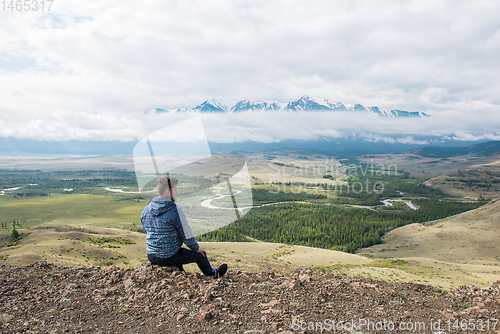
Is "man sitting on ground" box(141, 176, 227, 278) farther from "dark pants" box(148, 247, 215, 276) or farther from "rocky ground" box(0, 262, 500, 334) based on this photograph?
"rocky ground" box(0, 262, 500, 334)

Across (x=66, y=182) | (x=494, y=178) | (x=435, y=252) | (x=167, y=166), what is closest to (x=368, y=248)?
(x=435, y=252)

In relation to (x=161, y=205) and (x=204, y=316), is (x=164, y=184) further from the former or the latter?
(x=204, y=316)

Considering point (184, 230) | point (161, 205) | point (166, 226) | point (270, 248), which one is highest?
point (161, 205)

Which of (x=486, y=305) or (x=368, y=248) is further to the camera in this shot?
(x=368, y=248)

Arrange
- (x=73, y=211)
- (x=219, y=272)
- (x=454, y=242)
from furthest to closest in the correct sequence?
(x=73, y=211) < (x=454, y=242) < (x=219, y=272)

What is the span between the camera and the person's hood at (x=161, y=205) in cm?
611

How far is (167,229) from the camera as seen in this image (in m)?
6.31

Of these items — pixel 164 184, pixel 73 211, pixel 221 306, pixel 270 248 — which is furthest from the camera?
→ pixel 73 211

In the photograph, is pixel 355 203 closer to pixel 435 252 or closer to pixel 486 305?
pixel 435 252

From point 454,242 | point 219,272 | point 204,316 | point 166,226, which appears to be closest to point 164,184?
point 166,226

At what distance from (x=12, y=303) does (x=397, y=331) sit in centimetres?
895

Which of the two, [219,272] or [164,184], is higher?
[164,184]

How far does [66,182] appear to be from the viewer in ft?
630

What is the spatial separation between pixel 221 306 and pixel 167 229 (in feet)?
7.55
